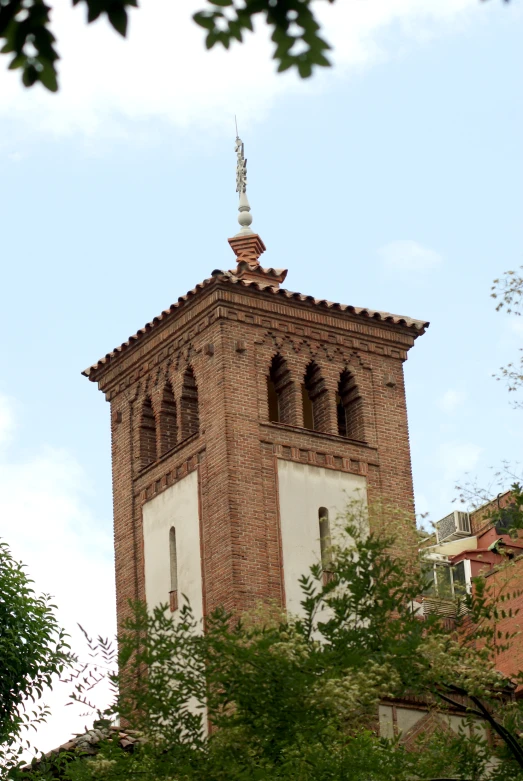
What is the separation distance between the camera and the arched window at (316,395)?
25703 mm

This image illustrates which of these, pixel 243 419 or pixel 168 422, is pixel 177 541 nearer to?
pixel 243 419

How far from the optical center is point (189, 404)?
25828 mm

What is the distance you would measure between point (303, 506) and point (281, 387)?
96.1 inches

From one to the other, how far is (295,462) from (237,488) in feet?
4.32

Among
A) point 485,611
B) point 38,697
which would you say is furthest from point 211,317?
point 485,611

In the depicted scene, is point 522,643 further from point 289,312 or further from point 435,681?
point 289,312

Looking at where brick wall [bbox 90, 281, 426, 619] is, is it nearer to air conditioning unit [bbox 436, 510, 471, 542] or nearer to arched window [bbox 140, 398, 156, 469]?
arched window [bbox 140, 398, 156, 469]

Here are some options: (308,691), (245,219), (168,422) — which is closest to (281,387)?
(168,422)

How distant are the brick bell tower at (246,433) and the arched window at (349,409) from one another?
24 millimetres

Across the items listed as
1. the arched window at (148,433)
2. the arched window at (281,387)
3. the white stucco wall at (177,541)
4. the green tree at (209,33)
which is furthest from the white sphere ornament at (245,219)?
the green tree at (209,33)

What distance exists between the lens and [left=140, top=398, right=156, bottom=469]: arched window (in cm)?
2658

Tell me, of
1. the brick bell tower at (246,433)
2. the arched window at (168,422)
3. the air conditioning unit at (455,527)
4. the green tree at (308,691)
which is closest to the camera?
the green tree at (308,691)

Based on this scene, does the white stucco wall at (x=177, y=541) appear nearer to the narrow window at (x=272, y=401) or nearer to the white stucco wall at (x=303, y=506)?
the white stucco wall at (x=303, y=506)

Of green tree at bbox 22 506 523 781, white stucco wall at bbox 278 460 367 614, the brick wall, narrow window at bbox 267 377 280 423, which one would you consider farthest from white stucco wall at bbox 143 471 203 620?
green tree at bbox 22 506 523 781
